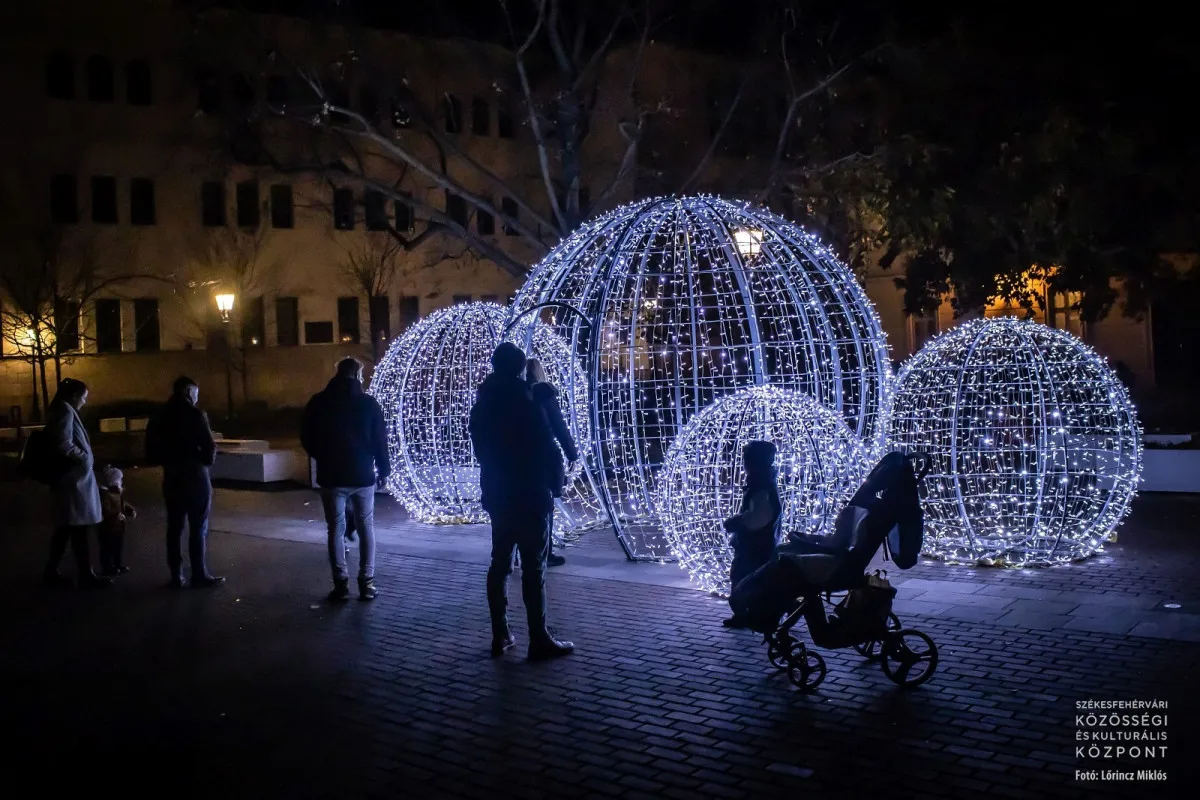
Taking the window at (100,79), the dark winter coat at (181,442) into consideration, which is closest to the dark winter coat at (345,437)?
the dark winter coat at (181,442)

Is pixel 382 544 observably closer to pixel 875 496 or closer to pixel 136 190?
pixel 875 496

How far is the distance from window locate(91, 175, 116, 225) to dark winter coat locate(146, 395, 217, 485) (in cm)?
2184

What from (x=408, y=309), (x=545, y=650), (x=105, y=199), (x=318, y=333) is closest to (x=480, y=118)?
(x=408, y=309)

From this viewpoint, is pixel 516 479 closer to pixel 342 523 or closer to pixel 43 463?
pixel 342 523

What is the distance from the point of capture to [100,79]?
2917 cm

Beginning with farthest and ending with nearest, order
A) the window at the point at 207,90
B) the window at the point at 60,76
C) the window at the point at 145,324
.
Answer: the window at the point at 145,324
the window at the point at 60,76
the window at the point at 207,90

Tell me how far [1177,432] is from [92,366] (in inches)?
959

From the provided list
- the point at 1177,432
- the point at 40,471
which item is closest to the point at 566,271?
the point at 40,471

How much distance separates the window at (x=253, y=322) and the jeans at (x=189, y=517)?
878 inches

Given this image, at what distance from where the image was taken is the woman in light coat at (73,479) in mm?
9680

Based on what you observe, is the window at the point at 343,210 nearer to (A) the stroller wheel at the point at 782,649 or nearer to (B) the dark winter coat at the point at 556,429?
(B) the dark winter coat at the point at 556,429

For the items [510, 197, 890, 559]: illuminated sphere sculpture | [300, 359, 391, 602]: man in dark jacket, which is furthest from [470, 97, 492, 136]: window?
[300, 359, 391, 602]: man in dark jacket

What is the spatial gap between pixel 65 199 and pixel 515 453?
25.5 meters

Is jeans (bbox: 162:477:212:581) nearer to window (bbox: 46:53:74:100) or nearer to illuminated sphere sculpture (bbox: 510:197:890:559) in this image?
illuminated sphere sculpture (bbox: 510:197:890:559)
